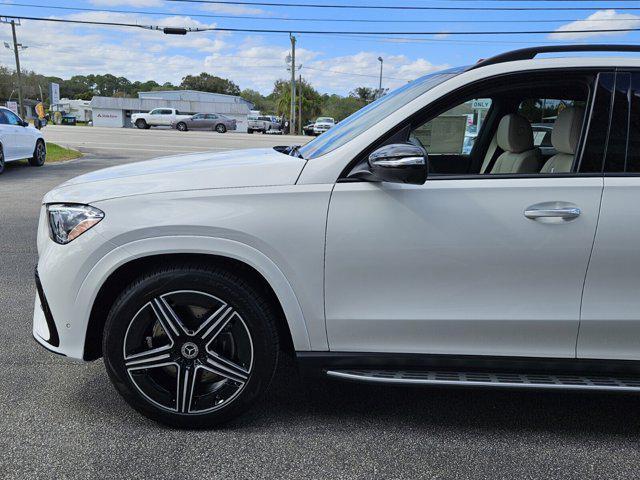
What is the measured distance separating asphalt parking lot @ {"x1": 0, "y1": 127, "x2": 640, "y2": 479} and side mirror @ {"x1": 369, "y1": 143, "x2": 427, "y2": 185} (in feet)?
4.27

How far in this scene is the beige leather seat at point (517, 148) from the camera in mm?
3360

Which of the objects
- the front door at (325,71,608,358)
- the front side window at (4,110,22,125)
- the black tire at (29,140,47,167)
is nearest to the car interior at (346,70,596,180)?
the front door at (325,71,608,358)

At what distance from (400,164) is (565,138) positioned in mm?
1053

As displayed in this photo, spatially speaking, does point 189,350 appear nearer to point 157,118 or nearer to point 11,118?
point 11,118

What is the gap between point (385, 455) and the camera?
2754mm

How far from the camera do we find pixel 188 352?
9.22 feet

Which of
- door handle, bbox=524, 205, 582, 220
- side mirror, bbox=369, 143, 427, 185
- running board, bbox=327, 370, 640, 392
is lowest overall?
running board, bbox=327, 370, 640, 392

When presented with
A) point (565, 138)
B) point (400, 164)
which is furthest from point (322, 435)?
point (565, 138)

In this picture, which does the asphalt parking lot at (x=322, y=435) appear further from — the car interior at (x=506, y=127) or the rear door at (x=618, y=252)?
the car interior at (x=506, y=127)

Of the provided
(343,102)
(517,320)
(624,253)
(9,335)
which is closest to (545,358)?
(517,320)

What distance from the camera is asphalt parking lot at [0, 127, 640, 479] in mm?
2641

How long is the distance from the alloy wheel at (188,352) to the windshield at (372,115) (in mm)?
937

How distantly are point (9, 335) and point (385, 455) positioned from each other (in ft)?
9.40

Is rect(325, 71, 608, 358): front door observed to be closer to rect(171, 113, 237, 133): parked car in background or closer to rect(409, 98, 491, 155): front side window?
rect(409, 98, 491, 155): front side window
